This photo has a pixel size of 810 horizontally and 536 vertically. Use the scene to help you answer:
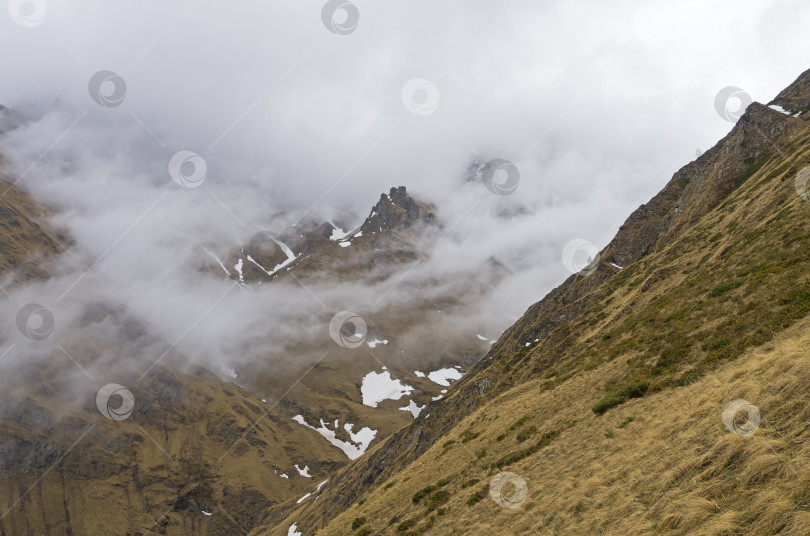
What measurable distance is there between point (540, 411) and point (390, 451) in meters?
44.0

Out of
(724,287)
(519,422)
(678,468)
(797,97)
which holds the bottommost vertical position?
(678,468)

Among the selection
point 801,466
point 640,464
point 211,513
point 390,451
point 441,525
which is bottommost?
point 801,466

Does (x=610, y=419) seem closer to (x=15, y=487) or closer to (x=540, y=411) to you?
(x=540, y=411)

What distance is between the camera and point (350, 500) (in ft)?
208

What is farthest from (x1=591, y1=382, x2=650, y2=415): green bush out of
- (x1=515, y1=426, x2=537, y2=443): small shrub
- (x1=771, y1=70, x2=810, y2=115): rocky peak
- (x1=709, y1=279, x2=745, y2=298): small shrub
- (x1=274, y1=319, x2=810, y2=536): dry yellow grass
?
(x1=771, y1=70, x2=810, y2=115): rocky peak

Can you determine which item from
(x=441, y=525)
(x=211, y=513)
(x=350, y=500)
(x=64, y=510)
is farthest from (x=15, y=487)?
(x=441, y=525)

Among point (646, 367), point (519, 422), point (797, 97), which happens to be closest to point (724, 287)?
point (646, 367)

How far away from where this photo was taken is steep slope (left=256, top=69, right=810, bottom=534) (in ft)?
50.6

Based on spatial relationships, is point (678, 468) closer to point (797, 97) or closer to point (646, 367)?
point (646, 367)

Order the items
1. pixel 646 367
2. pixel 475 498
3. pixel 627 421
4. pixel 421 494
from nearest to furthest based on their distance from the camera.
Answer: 1. pixel 627 421
2. pixel 475 498
3. pixel 646 367
4. pixel 421 494

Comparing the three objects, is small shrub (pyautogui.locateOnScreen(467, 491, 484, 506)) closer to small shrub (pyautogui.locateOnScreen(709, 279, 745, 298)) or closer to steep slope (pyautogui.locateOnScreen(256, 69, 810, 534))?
steep slope (pyautogui.locateOnScreen(256, 69, 810, 534))

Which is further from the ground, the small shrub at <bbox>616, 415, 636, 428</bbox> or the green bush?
the green bush

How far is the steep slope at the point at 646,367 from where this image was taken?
1544 cm

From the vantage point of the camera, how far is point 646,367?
80.8 ft
